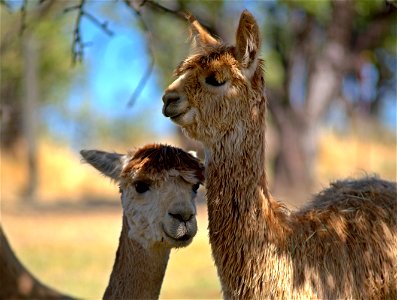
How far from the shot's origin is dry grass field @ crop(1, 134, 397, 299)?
13.0 m

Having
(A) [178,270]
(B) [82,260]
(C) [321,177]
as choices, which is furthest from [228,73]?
(C) [321,177]

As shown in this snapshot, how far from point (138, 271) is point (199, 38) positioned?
1.73 m

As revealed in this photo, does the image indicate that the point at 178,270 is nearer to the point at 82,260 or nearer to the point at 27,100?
the point at 82,260

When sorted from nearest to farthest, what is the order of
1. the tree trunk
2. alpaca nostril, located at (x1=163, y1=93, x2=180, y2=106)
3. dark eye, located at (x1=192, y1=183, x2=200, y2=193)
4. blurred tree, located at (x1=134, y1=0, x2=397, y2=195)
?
alpaca nostril, located at (x1=163, y1=93, x2=180, y2=106)
dark eye, located at (x1=192, y1=183, x2=200, y2=193)
blurred tree, located at (x1=134, y1=0, x2=397, y2=195)
the tree trunk

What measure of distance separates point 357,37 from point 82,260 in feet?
35.4

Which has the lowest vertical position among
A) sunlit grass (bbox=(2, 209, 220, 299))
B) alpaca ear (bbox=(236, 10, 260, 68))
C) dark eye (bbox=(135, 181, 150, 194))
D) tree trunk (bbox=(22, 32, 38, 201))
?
dark eye (bbox=(135, 181, 150, 194))

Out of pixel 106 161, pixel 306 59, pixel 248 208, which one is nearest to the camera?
pixel 248 208

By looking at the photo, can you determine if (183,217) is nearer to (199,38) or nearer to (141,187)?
(141,187)

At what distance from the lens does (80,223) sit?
19.0 meters

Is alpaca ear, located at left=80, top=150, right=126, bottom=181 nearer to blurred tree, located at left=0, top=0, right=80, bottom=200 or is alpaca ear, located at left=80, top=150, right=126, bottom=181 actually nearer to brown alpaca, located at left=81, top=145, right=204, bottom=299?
brown alpaca, located at left=81, top=145, right=204, bottom=299

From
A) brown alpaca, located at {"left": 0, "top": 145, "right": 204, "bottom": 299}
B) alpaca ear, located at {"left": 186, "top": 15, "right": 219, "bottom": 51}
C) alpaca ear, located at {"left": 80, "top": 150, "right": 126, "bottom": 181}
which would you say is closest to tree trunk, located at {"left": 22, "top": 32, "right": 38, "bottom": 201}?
alpaca ear, located at {"left": 80, "top": 150, "right": 126, "bottom": 181}

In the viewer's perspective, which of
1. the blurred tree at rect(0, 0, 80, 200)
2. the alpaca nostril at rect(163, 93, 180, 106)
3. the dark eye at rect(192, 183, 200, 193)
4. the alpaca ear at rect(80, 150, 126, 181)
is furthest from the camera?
the blurred tree at rect(0, 0, 80, 200)

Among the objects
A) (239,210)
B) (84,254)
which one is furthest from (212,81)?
(84,254)

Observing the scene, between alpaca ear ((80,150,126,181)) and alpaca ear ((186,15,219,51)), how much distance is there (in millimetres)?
1171
